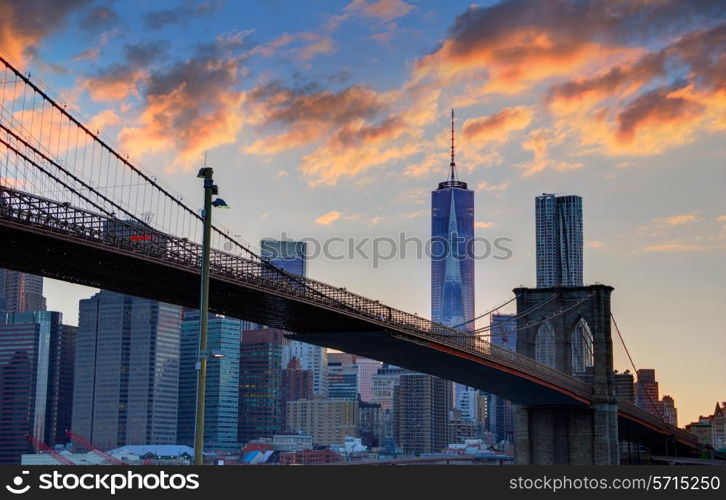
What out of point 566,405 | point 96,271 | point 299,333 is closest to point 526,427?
point 566,405

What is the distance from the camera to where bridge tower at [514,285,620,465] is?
99.7 meters

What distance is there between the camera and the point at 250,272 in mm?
71812

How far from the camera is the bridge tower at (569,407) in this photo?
9969 cm

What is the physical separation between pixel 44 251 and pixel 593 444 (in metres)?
56.0

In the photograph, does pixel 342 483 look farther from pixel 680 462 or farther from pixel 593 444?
pixel 680 462

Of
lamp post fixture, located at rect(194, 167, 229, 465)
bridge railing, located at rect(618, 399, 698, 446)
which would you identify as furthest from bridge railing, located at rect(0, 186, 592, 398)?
lamp post fixture, located at rect(194, 167, 229, 465)

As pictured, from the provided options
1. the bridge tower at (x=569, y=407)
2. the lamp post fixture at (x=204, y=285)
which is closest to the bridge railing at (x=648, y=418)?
the bridge tower at (x=569, y=407)

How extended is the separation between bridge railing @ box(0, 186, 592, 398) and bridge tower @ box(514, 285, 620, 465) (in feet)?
7.21

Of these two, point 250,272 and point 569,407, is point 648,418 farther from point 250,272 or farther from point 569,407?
point 250,272

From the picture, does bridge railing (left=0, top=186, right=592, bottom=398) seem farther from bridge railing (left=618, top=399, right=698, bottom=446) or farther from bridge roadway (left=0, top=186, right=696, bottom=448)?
bridge railing (left=618, top=399, right=698, bottom=446)

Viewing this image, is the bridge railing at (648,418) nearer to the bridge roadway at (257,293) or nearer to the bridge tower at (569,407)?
the bridge roadway at (257,293)

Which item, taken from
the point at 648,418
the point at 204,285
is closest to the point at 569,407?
the point at 648,418

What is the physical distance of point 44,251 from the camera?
59688 mm

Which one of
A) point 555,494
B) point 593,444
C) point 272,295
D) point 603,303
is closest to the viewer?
point 555,494
